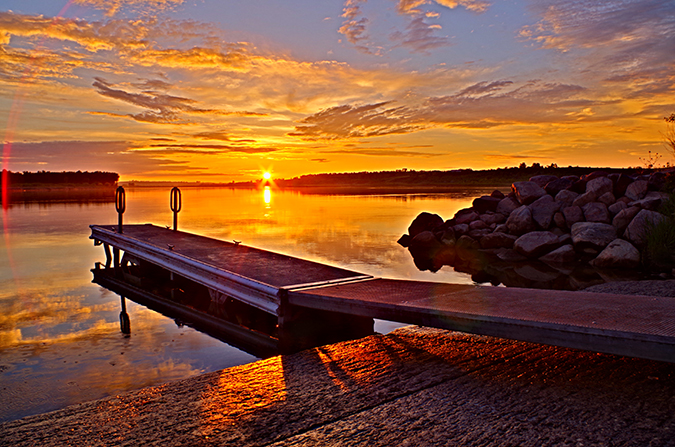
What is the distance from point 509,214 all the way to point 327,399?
50.8 ft

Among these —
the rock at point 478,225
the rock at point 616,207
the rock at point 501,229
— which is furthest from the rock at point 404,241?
the rock at point 616,207

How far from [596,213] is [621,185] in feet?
6.47

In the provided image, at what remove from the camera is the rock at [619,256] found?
40.1ft

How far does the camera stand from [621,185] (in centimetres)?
1570

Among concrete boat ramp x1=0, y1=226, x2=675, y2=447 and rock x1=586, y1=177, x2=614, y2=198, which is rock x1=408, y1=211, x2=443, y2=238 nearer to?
rock x1=586, y1=177, x2=614, y2=198

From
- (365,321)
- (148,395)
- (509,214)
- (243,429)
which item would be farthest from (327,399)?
(509,214)

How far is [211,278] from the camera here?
8383 millimetres

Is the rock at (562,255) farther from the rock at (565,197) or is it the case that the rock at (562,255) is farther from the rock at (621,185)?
the rock at (621,185)

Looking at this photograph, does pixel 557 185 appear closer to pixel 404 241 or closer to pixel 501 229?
pixel 501 229

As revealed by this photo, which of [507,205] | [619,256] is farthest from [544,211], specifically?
[619,256]

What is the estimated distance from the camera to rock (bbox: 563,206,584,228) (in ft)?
49.4

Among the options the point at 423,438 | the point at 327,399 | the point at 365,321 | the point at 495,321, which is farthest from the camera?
the point at 365,321

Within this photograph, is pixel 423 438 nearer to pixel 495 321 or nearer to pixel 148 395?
pixel 495 321

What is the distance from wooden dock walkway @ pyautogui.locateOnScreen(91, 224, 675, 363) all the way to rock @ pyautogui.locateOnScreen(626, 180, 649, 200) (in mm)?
11515
